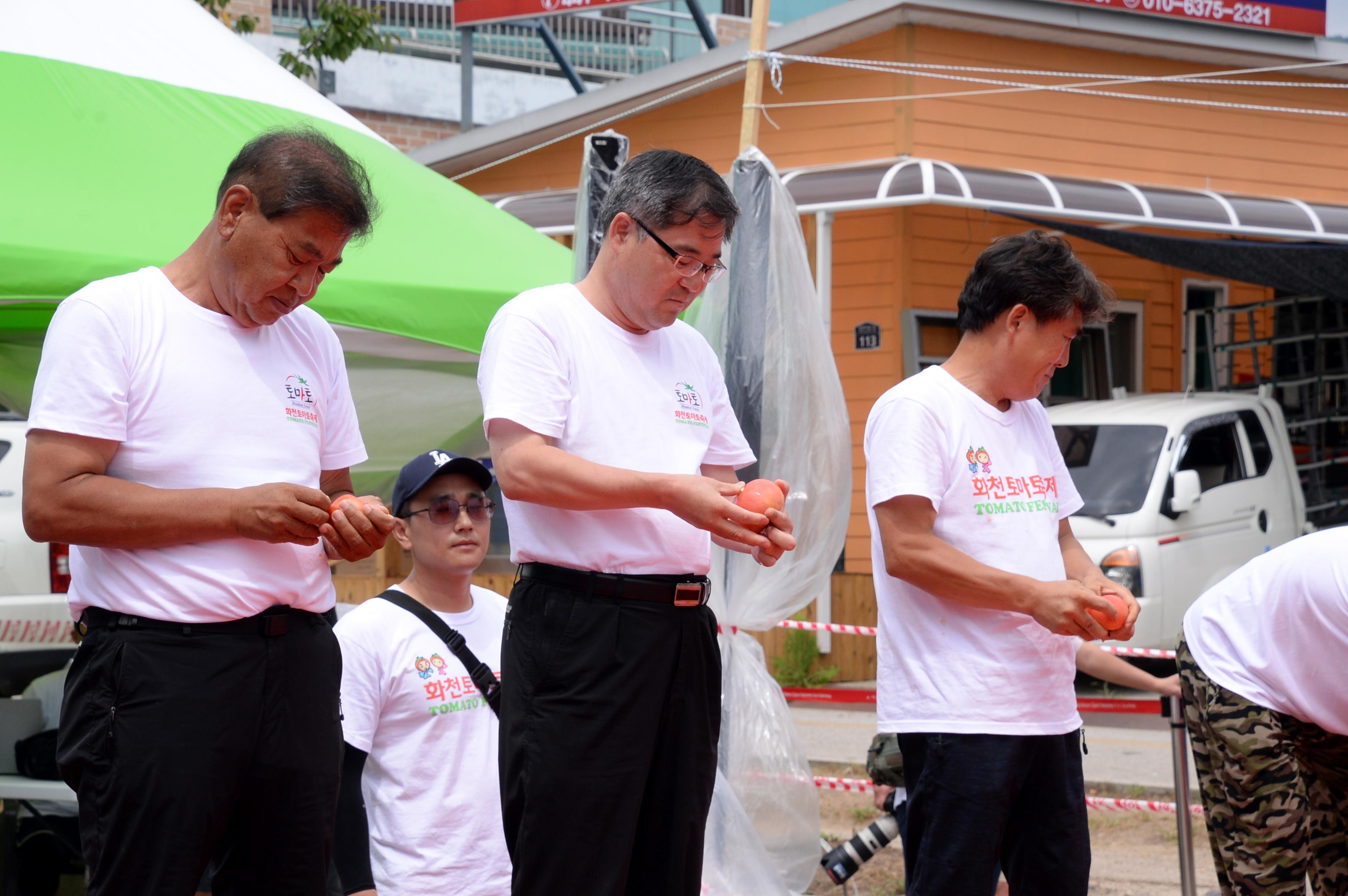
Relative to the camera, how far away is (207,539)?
7.72 ft

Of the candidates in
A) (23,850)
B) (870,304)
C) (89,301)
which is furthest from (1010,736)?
(870,304)

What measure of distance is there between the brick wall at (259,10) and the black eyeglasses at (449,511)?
14.8 metres

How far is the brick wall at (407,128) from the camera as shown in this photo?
56.5 feet

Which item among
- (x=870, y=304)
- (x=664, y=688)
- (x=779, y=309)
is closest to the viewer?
(x=664, y=688)

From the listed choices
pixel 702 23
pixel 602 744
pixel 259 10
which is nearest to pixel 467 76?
pixel 702 23

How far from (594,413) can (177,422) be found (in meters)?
0.73

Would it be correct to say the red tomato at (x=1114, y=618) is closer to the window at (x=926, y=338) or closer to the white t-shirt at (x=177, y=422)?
the white t-shirt at (x=177, y=422)

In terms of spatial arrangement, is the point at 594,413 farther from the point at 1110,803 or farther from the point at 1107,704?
the point at 1107,704

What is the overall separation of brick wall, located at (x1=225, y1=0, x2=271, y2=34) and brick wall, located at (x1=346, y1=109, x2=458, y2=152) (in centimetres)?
144

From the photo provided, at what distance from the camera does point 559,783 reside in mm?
2479

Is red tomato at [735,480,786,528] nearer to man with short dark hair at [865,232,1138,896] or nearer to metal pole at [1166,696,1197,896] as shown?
man with short dark hair at [865,232,1138,896]

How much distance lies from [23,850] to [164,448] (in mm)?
2515

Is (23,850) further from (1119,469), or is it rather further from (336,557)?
(1119,469)

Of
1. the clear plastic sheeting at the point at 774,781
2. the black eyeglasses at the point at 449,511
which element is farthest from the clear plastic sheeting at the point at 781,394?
the black eyeglasses at the point at 449,511
